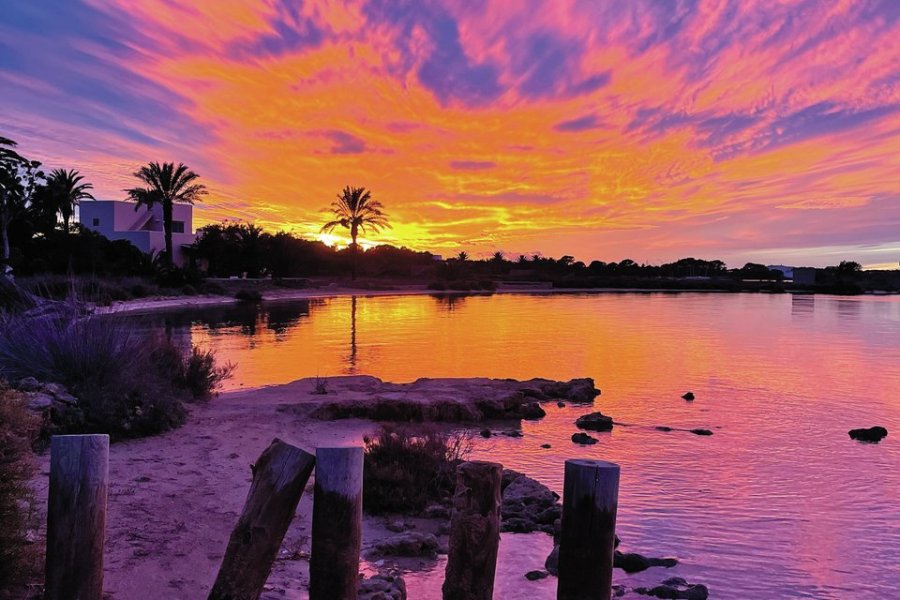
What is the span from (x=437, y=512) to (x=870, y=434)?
361 inches

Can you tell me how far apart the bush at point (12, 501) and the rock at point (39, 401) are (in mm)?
4083

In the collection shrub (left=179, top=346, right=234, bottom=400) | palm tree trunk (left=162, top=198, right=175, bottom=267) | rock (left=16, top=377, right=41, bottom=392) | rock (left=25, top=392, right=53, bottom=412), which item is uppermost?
palm tree trunk (left=162, top=198, right=175, bottom=267)

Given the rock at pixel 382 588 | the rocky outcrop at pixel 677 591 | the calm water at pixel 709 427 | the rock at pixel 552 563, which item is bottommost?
the calm water at pixel 709 427

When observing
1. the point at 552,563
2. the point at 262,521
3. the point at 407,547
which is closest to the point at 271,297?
the point at 407,547

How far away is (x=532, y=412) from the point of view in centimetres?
1356

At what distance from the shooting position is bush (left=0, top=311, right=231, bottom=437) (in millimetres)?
8594

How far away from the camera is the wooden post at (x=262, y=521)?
13.3 feet

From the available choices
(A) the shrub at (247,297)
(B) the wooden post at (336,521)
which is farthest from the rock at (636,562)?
(A) the shrub at (247,297)

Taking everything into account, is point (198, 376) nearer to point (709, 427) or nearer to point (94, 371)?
point (94, 371)

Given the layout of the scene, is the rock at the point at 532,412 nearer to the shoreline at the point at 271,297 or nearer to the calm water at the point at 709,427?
the calm water at the point at 709,427

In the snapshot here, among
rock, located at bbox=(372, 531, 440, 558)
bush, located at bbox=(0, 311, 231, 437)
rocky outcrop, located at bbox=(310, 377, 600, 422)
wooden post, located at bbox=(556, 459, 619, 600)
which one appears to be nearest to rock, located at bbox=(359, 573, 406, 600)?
rock, located at bbox=(372, 531, 440, 558)

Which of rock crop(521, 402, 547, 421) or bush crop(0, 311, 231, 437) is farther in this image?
rock crop(521, 402, 547, 421)

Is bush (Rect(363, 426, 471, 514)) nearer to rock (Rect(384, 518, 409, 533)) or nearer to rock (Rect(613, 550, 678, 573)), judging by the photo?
rock (Rect(384, 518, 409, 533))

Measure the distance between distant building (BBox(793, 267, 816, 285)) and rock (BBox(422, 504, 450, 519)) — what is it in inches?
5514
